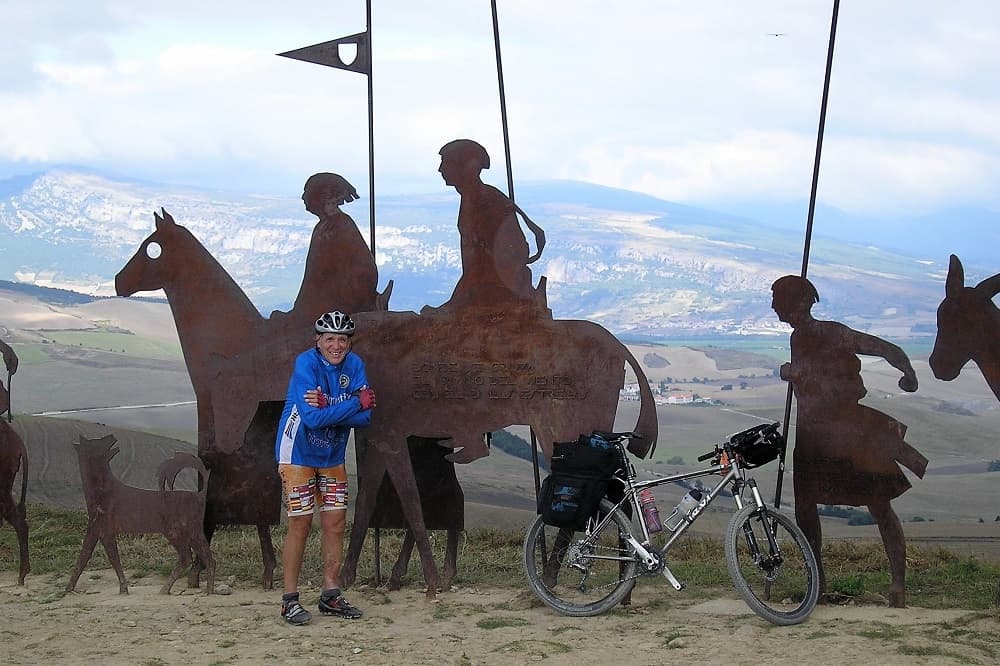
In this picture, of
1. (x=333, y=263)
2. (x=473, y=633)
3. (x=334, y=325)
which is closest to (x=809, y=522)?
(x=473, y=633)

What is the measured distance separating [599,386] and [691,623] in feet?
5.97

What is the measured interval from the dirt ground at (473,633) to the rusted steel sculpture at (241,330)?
85 centimetres

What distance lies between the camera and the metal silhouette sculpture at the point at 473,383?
823cm

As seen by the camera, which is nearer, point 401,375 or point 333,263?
point 401,375

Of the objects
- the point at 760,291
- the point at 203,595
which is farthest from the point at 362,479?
the point at 760,291

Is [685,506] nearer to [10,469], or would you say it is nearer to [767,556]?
[767,556]

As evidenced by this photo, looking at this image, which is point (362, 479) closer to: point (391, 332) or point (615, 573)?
point (391, 332)

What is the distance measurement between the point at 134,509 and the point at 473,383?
275cm

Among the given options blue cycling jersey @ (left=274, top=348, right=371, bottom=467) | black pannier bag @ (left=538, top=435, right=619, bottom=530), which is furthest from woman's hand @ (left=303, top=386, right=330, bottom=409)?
black pannier bag @ (left=538, top=435, right=619, bottom=530)

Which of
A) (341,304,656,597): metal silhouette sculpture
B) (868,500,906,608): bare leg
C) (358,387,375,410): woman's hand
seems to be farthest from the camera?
(341,304,656,597): metal silhouette sculpture

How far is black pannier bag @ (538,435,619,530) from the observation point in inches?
290

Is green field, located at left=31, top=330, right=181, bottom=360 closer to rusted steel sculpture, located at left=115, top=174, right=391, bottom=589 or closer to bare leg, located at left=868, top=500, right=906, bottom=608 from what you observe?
rusted steel sculpture, located at left=115, top=174, right=391, bottom=589

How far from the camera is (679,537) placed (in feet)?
24.1

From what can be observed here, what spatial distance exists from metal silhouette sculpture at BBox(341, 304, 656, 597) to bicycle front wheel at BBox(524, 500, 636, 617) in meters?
0.78
